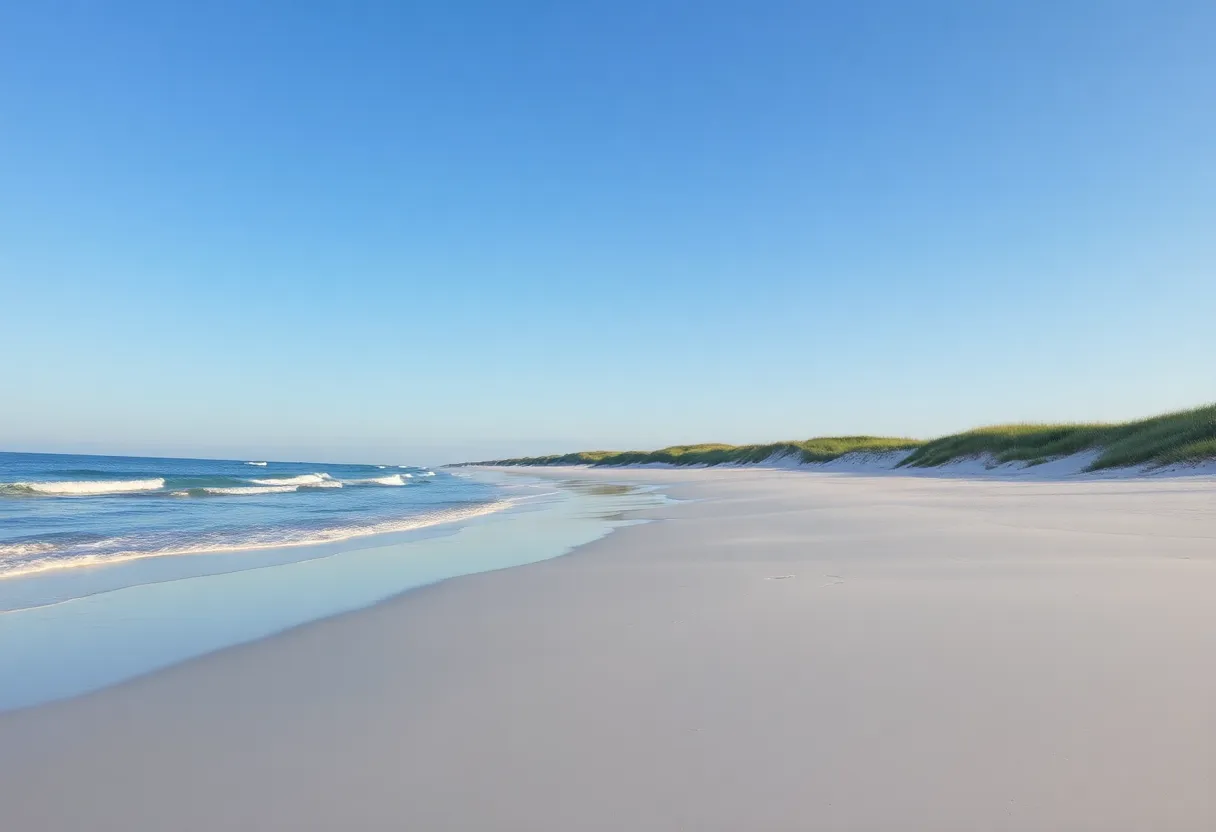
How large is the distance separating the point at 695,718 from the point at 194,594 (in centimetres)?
454

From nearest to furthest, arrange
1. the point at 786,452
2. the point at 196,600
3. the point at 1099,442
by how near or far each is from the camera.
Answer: the point at 196,600 → the point at 1099,442 → the point at 786,452

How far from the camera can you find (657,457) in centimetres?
7006

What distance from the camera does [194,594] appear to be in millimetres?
5109

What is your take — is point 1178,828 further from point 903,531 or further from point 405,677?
point 903,531

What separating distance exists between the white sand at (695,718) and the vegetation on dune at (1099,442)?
44.1 ft

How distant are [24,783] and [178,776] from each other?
50 centimetres

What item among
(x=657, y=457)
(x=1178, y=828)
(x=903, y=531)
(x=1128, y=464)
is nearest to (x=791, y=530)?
(x=903, y=531)

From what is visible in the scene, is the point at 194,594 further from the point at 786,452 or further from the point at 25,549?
the point at 786,452

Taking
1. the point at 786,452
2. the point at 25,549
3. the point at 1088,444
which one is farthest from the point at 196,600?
the point at 786,452

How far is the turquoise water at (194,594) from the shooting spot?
11.1 ft

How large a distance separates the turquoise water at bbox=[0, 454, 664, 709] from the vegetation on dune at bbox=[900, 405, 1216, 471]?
13.4 meters

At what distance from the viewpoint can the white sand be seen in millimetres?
1698

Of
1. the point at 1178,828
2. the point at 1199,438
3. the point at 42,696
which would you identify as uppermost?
the point at 1199,438

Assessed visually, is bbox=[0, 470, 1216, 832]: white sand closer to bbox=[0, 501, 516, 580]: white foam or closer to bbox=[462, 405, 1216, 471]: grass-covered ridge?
bbox=[0, 501, 516, 580]: white foam
